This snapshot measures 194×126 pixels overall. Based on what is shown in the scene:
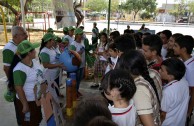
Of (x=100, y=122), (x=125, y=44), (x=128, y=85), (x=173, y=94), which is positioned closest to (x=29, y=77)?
(x=125, y=44)

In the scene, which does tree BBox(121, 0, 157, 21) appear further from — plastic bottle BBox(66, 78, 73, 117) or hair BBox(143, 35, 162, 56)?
hair BBox(143, 35, 162, 56)

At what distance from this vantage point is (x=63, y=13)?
16.8 ft

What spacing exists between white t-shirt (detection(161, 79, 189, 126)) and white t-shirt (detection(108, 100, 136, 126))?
691 millimetres

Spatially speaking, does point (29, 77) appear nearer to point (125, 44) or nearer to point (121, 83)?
point (125, 44)

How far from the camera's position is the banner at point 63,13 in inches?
191

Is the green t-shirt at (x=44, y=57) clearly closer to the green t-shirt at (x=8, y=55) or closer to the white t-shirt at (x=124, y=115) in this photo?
the green t-shirt at (x=8, y=55)

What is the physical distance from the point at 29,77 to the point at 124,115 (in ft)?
4.78

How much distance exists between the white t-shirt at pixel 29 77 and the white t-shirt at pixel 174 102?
1.47m

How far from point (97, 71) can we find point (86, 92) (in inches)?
22.6

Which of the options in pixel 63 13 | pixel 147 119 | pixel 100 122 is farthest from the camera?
pixel 63 13

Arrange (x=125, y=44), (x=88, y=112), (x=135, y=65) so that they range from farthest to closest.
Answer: (x=125, y=44) → (x=135, y=65) → (x=88, y=112)

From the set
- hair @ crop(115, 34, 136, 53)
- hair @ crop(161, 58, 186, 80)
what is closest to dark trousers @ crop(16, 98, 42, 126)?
hair @ crop(115, 34, 136, 53)

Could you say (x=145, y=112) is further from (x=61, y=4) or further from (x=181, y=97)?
(x=61, y=4)

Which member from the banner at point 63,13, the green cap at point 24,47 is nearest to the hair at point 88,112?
the green cap at point 24,47
